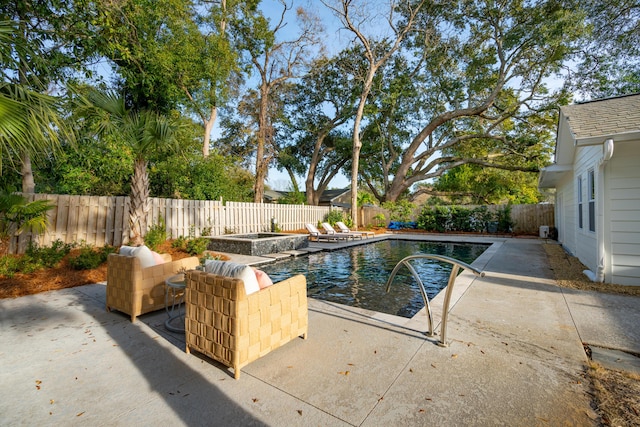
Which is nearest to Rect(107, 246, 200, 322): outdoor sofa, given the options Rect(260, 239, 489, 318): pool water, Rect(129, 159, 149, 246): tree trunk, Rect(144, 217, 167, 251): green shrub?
Rect(260, 239, 489, 318): pool water

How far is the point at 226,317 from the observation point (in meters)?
2.29

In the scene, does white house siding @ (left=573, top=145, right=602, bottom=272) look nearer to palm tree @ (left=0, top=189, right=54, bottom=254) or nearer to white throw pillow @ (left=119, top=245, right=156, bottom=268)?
white throw pillow @ (left=119, top=245, right=156, bottom=268)

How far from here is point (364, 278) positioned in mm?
5965

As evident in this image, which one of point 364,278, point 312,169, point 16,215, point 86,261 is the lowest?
point 364,278

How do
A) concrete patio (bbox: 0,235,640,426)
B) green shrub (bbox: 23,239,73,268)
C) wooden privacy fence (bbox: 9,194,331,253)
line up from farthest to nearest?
1. wooden privacy fence (bbox: 9,194,331,253)
2. green shrub (bbox: 23,239,73,268)
3. concrete patio (bbox: 0,235,640,426)

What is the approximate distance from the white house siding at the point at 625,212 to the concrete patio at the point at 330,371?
1448mm

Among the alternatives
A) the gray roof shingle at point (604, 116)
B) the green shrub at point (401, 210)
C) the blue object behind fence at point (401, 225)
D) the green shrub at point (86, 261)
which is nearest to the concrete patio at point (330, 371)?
the green shrub at point (86, 261)

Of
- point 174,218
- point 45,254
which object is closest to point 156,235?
point 174,218

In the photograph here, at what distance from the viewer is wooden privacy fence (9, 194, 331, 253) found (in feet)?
22.4

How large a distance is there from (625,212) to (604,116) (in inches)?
78.5

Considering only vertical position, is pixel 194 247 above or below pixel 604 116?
below

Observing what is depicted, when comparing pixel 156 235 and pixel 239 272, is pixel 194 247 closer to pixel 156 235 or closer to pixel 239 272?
pixel 156 235

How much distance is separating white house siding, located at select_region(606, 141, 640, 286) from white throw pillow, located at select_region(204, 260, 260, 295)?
6033mm

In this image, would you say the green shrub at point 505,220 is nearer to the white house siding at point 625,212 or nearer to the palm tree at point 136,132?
the white house siding at point 625,212
